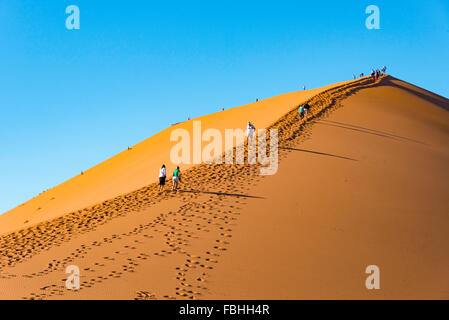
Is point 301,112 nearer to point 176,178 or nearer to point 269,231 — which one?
point 176,178

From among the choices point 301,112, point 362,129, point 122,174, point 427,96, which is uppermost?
point 427,96

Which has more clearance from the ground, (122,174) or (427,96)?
(427,96)

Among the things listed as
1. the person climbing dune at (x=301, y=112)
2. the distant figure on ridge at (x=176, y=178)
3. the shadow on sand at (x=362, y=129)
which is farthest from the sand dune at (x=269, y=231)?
the person climbing dune at (x=301, y=112)

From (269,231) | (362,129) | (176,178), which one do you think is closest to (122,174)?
(176,178)

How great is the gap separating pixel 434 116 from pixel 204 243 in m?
24.5

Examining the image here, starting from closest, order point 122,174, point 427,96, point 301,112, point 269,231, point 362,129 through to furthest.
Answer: point 269,231 < point 362,129 < point 122,174 < point 301,112 < point 427,96

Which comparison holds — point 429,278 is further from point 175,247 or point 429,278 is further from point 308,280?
point 175,247

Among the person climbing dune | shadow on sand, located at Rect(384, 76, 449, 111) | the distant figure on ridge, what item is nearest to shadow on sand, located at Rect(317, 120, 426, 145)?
the person climbing dune

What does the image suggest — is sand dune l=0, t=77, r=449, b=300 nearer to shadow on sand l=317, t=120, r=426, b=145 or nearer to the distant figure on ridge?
shadow on sand l=317, t=120, r=426, b=145

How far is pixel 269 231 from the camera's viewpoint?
13398mm

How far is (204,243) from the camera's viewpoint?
1277cm

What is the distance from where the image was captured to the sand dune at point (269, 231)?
1063 centimetres

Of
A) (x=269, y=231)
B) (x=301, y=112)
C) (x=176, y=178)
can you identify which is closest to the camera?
(x=269, y=231)
